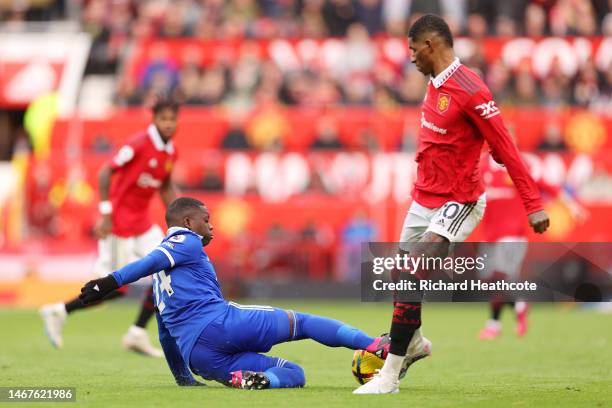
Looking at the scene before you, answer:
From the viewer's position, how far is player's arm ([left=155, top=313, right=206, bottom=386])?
8.95 m

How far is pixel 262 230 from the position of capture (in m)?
22.8

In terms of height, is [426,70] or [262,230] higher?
[426,70]

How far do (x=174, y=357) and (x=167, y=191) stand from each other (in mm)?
4328

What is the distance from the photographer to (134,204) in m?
13.3

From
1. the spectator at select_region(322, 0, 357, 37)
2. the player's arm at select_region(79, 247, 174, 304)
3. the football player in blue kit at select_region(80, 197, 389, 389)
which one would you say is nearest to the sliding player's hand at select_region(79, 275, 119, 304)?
the player's arm at select_region(79, 247, 174, 304)

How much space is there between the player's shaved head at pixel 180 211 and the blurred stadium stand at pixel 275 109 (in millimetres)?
12591

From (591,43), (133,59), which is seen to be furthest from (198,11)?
(591,43)

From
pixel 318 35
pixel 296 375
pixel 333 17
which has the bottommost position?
pixel 296 375

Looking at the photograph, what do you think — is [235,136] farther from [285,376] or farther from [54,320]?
[285,376]

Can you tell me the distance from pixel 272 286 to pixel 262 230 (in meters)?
1.30

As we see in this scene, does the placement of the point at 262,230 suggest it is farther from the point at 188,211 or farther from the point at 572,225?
the point at 188,211

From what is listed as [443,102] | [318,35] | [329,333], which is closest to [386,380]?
[329,333]

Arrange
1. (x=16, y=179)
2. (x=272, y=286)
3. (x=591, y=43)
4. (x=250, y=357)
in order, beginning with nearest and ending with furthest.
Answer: (x=250, y=357), (x=272, y=286), (x=16, y=179), (x=591, y=43)

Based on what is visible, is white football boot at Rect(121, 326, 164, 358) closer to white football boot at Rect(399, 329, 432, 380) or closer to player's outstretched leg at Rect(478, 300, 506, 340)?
player's outstretched leg at Rect(478, 300, 506, 340)
